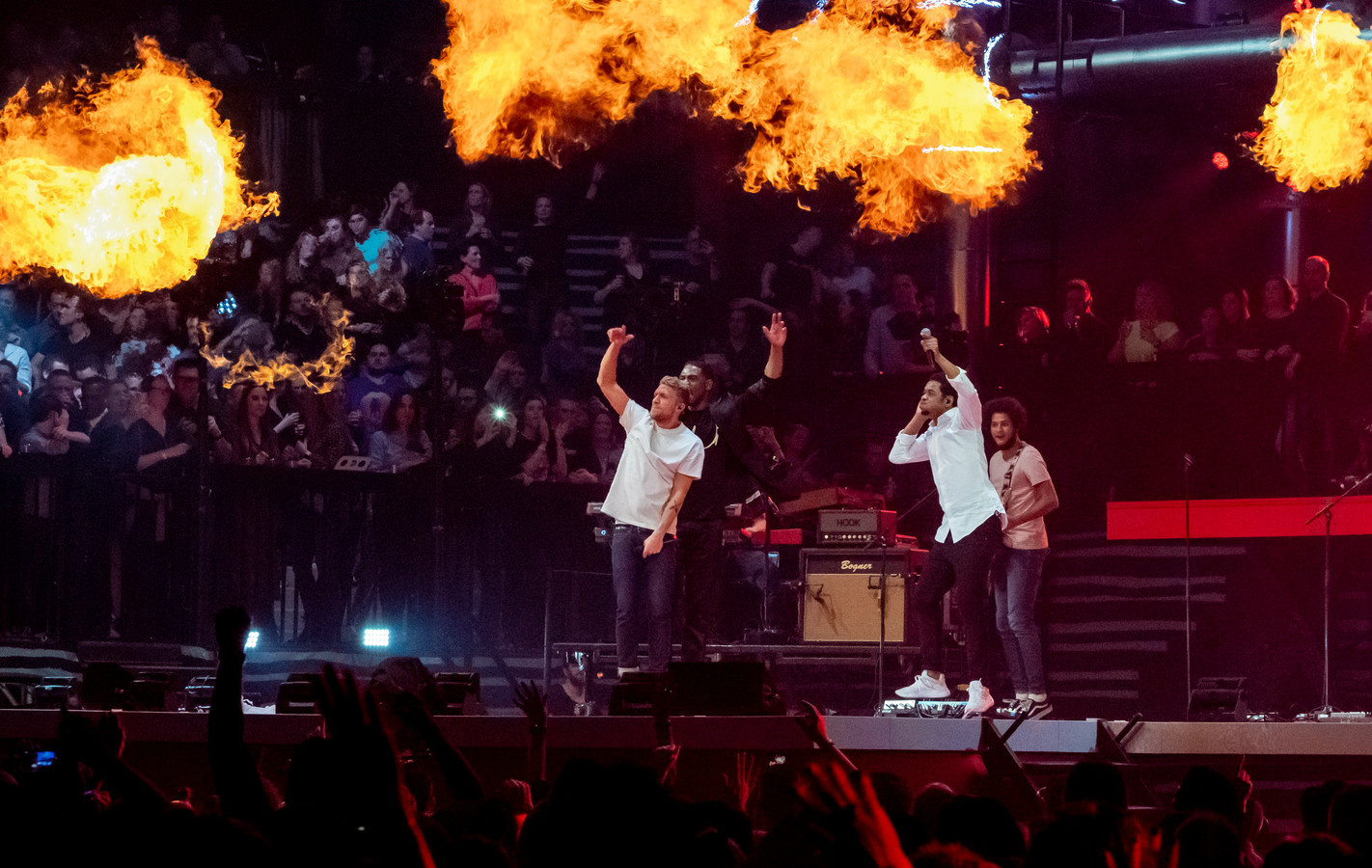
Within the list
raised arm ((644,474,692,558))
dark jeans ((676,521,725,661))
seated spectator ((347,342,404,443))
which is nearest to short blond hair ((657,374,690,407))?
raised arm ((644,474,692,558))

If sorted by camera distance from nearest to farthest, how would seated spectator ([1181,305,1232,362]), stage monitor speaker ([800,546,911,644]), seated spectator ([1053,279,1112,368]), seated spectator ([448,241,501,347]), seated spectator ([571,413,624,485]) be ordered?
stage monitor speaker ([800,546,911,644]) → seated spectator ([1181,305,1232,362]) → seated spectator ([571,413,624,485]) → seated spectator ([1053,279,1112,368]) → seated spectator ([448,241,501,347])

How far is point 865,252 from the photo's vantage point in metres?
16.5

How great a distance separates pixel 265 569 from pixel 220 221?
3329mm

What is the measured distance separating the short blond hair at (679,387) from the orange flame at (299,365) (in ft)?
13.8

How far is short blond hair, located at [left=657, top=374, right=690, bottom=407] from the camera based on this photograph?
35.3ft

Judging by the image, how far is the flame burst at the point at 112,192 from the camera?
1294cm

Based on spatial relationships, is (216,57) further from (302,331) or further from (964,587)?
(964,587)

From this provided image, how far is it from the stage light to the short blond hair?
147 inches

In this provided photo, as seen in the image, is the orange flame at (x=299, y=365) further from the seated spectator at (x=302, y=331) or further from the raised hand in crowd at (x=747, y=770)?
the raised hand in crowd at (x=747, y=770)

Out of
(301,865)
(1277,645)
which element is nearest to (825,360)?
(1277,645)

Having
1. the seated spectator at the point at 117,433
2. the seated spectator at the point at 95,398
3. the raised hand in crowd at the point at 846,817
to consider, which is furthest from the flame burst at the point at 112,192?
the raised hand in crowd at the point at 846,817

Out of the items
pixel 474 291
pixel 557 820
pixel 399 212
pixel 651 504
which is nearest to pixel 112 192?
pixel 399 212

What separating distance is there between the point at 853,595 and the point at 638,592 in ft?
6.24

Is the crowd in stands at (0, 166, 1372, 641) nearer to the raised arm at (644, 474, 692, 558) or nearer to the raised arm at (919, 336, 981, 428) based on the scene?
the raised arm at (919, 336, 981, 428)
